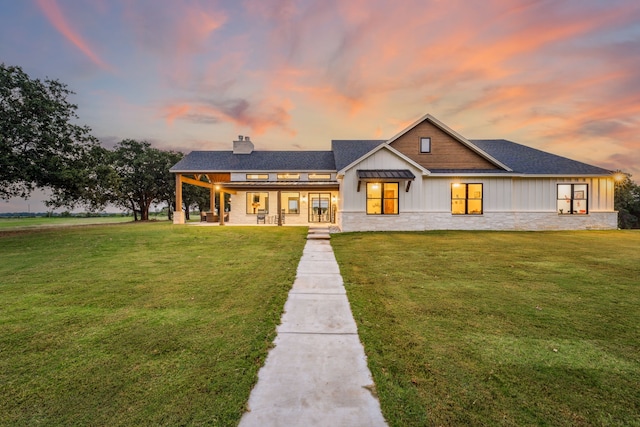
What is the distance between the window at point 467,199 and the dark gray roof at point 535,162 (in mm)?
3139

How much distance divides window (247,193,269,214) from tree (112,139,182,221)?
535 inches

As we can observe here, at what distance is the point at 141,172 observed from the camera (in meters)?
29.6

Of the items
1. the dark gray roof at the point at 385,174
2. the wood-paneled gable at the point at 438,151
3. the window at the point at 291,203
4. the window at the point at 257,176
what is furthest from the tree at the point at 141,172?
the wood-paneled gable at the point at 438,151

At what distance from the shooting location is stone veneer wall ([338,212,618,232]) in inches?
640

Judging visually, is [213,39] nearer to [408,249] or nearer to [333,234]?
[333,234]

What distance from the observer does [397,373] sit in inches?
103

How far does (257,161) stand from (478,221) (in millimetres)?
18307

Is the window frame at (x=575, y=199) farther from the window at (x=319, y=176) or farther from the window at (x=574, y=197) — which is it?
the window at (x=319, y=176)

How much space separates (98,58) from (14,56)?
7418 millimetres

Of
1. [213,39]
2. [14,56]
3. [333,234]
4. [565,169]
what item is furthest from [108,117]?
[565,169]

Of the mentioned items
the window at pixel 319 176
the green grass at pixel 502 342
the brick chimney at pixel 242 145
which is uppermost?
the brick chimney at pixel 242 145

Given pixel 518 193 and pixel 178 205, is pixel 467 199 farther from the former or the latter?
pixel 178 205

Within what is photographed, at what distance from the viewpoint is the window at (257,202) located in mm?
23578

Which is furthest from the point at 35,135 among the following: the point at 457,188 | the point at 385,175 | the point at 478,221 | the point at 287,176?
the point at 478,221
